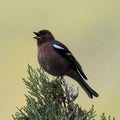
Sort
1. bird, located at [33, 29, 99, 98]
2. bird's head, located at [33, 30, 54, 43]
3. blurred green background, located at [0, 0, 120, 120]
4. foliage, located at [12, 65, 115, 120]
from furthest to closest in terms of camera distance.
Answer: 1. blurred green background, located at [0, 0, 120, 120]
2. bird's head, located at [33, 30, 54, 43]
3. bird, located at [33, 29, 99, 98]
4. foliage, located at [12, 65, 115, 120]

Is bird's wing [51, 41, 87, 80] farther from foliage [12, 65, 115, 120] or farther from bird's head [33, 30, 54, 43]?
foliage [12, 65, 115, 120]

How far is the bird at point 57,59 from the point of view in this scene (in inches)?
229

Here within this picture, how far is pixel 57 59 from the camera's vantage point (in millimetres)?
6047

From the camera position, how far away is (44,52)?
5.93m

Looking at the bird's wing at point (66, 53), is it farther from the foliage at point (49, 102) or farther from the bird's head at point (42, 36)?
the foliage at point (49, 102)

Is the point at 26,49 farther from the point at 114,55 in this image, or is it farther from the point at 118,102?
the point at 118,102

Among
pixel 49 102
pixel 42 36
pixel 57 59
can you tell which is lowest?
pixel 49 102

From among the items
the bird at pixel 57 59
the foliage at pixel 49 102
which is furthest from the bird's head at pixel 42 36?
the foliage at pixel 49 102

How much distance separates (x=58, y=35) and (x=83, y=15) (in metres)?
3.41

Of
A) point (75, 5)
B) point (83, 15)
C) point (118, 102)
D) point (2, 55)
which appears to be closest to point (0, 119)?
point (118, 102)

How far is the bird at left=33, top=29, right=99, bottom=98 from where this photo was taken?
5.80m

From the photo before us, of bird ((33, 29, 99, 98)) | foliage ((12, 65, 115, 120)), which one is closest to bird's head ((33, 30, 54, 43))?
bird ((33, 29, 99, 98))

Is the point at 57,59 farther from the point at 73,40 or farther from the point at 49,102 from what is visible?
the point at 73,40

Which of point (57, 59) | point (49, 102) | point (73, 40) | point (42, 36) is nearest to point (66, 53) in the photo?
point (57, 59)
